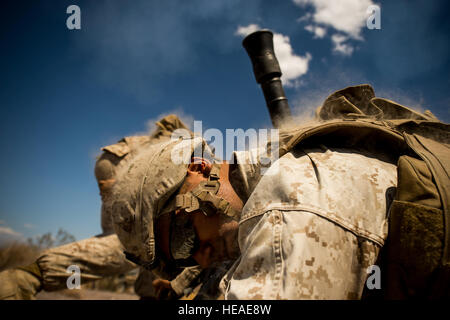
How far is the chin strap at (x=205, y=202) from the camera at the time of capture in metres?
1.67

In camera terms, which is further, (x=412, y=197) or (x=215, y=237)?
(x=215, y=237)

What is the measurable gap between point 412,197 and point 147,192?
142cm

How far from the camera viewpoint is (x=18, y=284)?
328cm

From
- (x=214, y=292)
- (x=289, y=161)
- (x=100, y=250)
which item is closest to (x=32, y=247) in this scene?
(x=100, y=250)

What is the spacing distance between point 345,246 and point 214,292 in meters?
1.65

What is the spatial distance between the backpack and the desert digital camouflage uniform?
2.25 metres

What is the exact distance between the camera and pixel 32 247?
353 inches

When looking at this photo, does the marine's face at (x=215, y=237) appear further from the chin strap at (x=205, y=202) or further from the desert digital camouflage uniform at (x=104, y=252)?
the desert digital camouflage uniform at (x=104, y=252)

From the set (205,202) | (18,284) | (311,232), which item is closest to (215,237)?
(205,202)

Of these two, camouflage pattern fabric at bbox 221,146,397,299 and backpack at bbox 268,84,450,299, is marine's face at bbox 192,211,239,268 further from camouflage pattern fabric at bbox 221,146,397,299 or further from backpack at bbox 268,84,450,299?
backpack at bbox 268,84,450,299

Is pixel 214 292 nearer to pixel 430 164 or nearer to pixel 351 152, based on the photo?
pixel 351 152

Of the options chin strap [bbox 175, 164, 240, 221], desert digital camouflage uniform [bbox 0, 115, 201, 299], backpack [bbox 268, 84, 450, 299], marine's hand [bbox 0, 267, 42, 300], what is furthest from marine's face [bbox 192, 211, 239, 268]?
marine's hand [bbox 0, 267, 42, 300]

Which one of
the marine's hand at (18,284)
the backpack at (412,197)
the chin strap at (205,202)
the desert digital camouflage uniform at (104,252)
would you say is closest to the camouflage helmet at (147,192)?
the chin strap at (205,202)

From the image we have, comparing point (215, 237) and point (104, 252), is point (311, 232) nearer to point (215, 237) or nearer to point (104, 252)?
point (215, 237)
